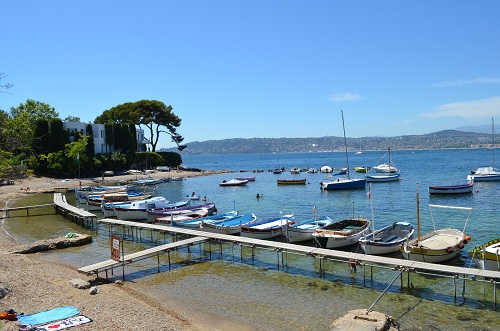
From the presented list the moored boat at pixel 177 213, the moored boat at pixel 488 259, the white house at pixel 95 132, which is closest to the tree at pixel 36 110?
the white house at pixel 95 132

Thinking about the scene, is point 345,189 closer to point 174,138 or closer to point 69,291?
point 69,291

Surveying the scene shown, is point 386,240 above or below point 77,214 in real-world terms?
below

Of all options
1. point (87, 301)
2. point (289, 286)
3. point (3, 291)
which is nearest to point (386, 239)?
point (289, 286)

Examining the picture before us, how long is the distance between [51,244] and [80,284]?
1043 cm

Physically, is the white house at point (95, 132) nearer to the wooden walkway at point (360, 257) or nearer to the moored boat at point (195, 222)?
the moored boat at point (195, 222)

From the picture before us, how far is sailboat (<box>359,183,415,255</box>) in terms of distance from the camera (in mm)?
23297

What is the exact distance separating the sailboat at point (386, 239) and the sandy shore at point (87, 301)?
36.5 ft

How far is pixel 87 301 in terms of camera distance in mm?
15953

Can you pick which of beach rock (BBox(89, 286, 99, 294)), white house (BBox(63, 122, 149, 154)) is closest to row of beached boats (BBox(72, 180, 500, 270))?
beach rock (BBox(89, 286, 99, 294))

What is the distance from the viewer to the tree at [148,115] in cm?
10731

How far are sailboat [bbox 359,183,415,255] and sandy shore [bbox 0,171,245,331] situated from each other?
1114 centimetres

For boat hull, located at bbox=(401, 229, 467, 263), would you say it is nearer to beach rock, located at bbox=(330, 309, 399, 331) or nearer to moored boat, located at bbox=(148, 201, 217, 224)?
beach rock, located at bbox=(330, 309, 399, 331)

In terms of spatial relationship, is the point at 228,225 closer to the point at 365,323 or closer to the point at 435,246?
the point at 435,246

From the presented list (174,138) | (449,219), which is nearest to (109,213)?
(449,219)
